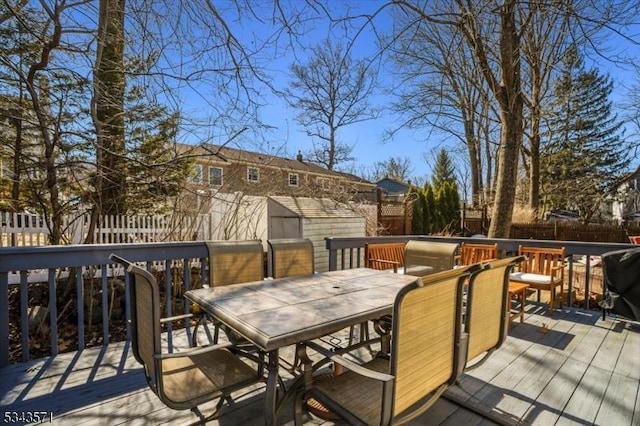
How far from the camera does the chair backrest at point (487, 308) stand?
1720mm

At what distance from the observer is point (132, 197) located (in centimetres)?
628

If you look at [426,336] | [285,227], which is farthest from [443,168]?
[426,336]

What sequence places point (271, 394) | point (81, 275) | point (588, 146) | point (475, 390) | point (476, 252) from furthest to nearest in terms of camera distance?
point (588, 146) → point (476, 252) → point (81, 275) → point (475, 390) → point (271, 394)

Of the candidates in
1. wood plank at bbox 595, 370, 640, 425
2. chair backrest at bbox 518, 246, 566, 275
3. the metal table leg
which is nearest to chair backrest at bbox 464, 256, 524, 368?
wood plank at bbox 595, 370, 640, 425

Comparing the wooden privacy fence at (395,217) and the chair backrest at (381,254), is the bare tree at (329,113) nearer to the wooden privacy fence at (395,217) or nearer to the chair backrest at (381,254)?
the wooden privacy fence at (395,217)

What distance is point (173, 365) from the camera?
191 centimetres

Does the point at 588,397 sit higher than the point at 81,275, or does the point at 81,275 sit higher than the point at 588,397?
the point at 81,275

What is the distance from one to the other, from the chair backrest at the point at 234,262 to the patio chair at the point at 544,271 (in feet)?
9.58

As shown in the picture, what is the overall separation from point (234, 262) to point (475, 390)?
205 centimetres

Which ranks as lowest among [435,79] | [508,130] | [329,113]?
[508,130]

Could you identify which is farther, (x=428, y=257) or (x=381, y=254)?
(x=381, y=254)

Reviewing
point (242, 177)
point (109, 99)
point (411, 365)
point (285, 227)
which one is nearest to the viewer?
point (411, 365)

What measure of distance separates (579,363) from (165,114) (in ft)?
18.4

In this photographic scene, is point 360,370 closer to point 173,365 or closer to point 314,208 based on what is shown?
point 173,365
